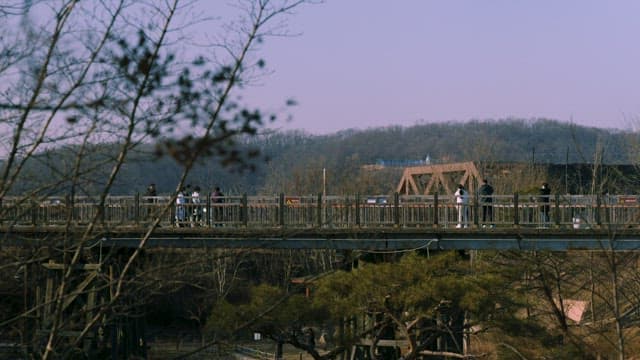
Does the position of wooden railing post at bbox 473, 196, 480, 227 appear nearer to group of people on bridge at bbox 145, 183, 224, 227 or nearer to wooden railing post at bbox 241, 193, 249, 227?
wooden railing post at bbox 241, 193, 249, 227

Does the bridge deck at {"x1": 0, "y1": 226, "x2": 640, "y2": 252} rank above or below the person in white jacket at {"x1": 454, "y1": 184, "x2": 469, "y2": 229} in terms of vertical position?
below

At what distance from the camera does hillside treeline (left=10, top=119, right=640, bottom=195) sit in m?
7.86

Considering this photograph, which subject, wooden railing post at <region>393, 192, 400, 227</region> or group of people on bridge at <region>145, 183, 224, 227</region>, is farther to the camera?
group of people on bridge at <region>145, 183, 224, 227</region>

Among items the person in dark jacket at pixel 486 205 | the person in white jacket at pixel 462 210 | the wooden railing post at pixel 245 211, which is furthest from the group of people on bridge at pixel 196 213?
the person in dark jacket at pixel 486 205

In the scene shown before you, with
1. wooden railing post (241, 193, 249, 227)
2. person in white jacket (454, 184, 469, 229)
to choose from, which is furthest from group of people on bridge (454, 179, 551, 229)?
wooden railing post (241, 193, 249, 227)

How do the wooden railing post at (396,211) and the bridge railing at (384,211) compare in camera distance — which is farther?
the wooden railing post at (396,211)

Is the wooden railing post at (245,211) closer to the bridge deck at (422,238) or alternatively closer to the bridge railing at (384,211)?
the bridge railing at (384,211)

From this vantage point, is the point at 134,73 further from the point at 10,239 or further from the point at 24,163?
the point at 10,239

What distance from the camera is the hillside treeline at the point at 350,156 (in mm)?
7855

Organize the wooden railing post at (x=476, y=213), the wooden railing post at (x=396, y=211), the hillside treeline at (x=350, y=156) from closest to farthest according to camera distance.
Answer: the hillside treeline at (x=350, y=156) < the wooden railing post at (x=476, y=213) < the wooden railing post at (x=396, y=211)

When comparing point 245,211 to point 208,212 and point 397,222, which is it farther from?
point 397,222

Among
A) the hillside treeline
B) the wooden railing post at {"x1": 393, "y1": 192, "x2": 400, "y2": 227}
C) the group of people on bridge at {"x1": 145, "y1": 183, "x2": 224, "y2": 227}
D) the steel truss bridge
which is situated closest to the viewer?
the hillside treeline

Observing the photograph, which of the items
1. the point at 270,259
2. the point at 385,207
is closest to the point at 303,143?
the point at 270,259

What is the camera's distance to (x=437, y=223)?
28.0 meters
